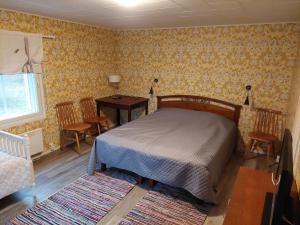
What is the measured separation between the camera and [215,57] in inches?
153

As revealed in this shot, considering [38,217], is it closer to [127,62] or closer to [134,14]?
[134,14]

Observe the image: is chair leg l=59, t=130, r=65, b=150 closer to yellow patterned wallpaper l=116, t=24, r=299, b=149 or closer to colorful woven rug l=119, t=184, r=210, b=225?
yellow patterned wallpaper l=116, t=24, r=299, b=149

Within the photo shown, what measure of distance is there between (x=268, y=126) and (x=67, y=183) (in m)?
3.26

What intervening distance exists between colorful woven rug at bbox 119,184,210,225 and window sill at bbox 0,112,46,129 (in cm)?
214

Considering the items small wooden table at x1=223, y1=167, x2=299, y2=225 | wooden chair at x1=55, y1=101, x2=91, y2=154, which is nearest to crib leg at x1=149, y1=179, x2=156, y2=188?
small wooden table at x1=223, y1=167, x2=299, y2=225

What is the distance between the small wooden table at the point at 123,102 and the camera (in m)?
4.23

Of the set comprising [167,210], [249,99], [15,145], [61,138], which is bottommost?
[167,210]

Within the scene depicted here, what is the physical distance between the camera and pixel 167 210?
7.81ft

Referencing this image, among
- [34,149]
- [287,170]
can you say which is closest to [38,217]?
[34,149]

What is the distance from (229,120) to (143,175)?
1956 mm

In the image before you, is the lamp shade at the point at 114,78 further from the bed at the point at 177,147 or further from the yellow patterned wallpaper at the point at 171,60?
the bed at the point at 177,147

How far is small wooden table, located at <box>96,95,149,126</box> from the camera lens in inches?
166

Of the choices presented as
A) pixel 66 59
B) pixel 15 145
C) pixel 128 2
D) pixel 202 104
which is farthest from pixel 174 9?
pixel 15 145

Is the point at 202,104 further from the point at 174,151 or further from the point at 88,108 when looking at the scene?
the point at 88,108
